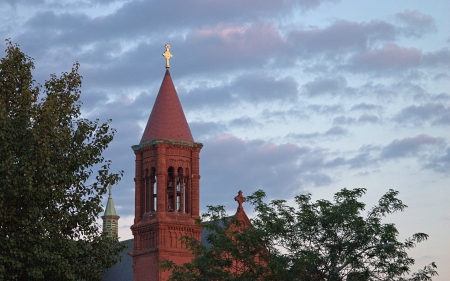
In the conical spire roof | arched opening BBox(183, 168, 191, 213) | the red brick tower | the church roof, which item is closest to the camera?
the red brick tower

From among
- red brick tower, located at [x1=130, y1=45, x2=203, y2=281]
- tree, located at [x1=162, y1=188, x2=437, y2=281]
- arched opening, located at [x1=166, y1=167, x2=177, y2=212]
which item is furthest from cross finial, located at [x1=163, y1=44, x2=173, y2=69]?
Answer: tree, located at [x1=162, y1=188, x2=437, y2=281]

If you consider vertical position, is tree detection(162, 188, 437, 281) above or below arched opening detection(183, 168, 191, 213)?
below

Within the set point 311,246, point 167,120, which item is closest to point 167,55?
point 167,120

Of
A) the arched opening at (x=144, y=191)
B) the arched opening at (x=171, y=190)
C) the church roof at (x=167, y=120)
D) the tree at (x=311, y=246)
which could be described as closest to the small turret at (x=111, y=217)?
the arched opening at (x=144, y=191)

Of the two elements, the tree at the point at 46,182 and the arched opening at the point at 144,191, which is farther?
the arched opening at the point at 144,191

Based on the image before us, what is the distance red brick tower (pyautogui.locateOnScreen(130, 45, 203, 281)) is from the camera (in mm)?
65625

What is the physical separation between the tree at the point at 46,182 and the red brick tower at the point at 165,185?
103ft

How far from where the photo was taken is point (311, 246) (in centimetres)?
3978

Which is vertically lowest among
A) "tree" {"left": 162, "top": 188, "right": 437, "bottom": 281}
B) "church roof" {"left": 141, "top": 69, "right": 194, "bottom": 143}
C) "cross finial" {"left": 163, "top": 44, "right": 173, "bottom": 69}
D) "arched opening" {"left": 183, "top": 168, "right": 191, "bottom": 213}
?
"tree" {"left": 162, "top": 188, "right": 437, "bottom": 281}

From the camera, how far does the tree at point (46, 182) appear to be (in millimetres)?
31141

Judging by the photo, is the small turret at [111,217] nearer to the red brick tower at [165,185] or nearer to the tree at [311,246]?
the red brick tower at [165,185]

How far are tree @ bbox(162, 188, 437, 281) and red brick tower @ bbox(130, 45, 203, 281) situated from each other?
23255 millimetres

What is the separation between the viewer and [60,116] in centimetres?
3356

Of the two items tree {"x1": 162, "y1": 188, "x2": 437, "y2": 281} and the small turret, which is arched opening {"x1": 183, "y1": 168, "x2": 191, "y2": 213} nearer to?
tree {"x1": 162, "y1": 188, "x2": 437, "y2": 281}
